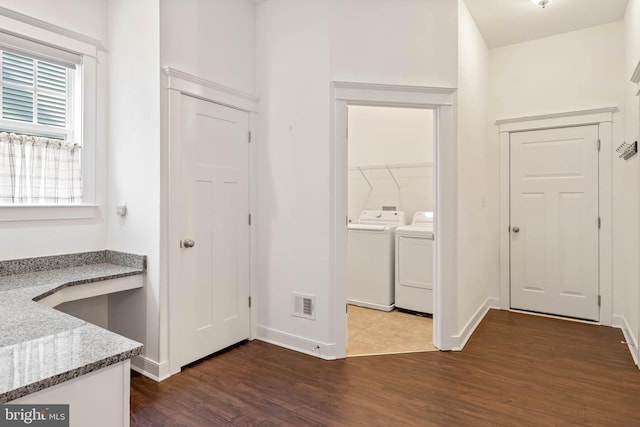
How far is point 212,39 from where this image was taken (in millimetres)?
2881

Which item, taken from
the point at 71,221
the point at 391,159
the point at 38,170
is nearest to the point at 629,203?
the point at 391,159

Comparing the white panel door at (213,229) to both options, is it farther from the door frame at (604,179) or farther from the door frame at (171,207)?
the door frame at (604,179)

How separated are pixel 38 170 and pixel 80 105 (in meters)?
0.59

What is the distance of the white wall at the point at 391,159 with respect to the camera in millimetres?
4492

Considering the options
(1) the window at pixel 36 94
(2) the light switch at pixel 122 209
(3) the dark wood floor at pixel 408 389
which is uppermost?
(1) the window at pixel 36 94

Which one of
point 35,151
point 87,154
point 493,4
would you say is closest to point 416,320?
point 493,4

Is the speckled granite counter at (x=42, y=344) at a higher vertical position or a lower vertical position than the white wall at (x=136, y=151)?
lower

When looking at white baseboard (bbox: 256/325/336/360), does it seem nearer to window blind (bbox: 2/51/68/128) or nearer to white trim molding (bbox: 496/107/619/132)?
window blind (bbox: 2/51/68/128)

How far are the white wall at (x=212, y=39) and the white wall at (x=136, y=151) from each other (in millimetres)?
116

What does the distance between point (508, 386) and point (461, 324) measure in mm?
730

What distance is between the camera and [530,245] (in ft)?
13.5

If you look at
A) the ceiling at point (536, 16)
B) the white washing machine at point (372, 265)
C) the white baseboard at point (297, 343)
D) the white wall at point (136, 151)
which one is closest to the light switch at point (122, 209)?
the white wall at point (136, 151)

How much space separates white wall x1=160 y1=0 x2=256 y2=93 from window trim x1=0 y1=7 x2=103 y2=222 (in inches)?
28.8

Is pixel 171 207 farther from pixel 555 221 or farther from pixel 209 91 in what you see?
pixel 555 221
